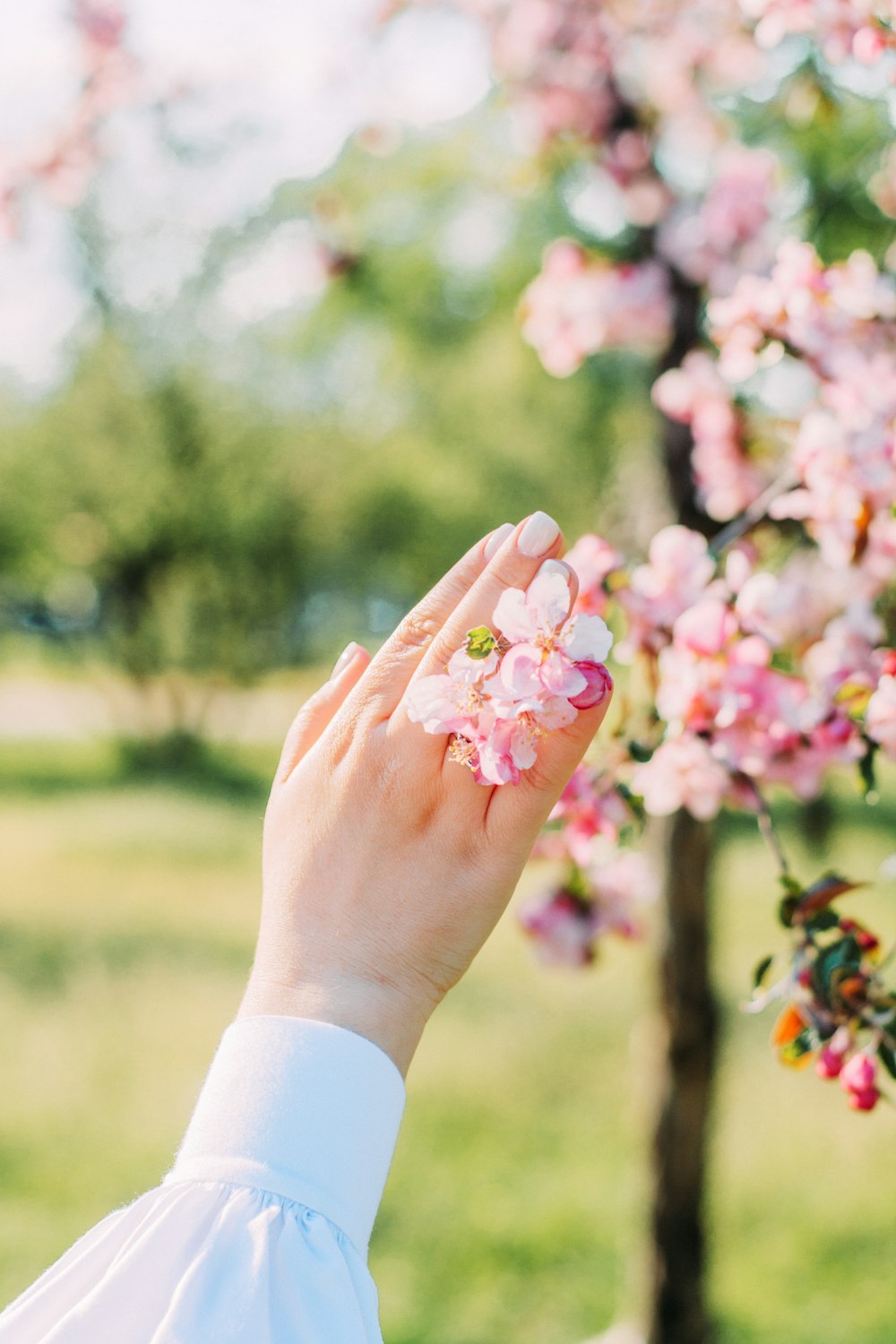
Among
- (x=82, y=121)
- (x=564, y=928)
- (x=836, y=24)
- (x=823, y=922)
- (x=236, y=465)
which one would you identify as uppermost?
(x=836, y=24)

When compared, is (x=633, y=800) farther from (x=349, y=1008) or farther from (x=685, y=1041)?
(x=685, y=1041)

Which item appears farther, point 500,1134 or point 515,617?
point 500,1134

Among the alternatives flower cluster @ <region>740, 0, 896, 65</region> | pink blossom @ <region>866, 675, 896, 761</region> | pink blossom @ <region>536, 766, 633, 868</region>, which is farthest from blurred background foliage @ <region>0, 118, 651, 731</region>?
pink blossom @ <region>866, 675, 896, 761</region>

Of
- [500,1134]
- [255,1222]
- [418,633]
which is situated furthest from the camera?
[500,1134]

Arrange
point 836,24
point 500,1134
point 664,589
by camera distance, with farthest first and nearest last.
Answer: point 500,1134, point 836,24, point 664,589

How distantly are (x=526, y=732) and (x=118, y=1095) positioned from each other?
15.3ft

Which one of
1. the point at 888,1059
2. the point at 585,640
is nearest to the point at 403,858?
the point at 585,640

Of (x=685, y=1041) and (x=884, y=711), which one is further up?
(x=884, y=711)

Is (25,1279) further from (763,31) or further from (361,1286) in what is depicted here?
(763,31)

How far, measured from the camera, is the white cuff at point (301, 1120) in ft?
2.91

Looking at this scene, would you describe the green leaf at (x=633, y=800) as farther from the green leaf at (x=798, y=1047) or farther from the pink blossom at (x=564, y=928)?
the pink blossom at (x=564, y=928)

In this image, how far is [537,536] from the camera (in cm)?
99

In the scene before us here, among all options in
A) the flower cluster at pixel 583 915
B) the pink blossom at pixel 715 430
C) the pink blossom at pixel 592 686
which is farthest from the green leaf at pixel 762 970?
the pink blossom at pixel 715 430

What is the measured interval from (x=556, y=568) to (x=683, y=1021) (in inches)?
81.6
